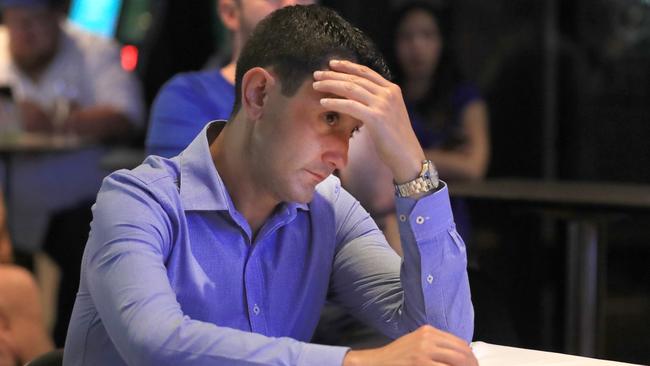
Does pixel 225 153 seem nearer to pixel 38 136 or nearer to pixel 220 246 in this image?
pixel 220 246

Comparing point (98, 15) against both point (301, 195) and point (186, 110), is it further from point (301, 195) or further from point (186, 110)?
point (301, 195)

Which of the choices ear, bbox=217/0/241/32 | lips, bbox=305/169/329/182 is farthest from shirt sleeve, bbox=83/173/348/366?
ear, bbox=217/0/241/32

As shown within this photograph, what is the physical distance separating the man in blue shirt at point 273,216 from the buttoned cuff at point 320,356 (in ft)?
0.30

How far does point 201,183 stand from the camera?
5.87 ft

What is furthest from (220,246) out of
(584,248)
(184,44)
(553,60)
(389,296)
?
(184,44)

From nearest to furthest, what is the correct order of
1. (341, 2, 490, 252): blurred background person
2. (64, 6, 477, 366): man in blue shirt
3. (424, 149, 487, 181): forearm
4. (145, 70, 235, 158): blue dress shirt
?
(64, 6, 477, 366): man in blue shirt → (145, 70, 235, 158): blue dress shirt → (424, 149, 487, 181): forearm → (341, 2, 490, 252): blurred background person

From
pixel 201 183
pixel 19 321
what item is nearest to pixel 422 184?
pixel 201 183

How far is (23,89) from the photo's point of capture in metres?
5.44

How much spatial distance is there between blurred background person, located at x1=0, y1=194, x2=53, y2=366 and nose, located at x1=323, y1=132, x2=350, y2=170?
1845 millimetres

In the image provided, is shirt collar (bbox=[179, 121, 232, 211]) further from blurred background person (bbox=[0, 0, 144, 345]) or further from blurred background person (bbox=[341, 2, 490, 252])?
blurred background person (bbox=[0, 0, 144, 345])

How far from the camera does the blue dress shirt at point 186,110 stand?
293 cm

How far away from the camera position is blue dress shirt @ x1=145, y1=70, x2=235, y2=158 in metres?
2.93

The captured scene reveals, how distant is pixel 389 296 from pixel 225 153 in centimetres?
38

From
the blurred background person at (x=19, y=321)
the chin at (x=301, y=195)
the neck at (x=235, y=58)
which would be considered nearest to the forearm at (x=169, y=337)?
the chin at (x=301, y=195)
